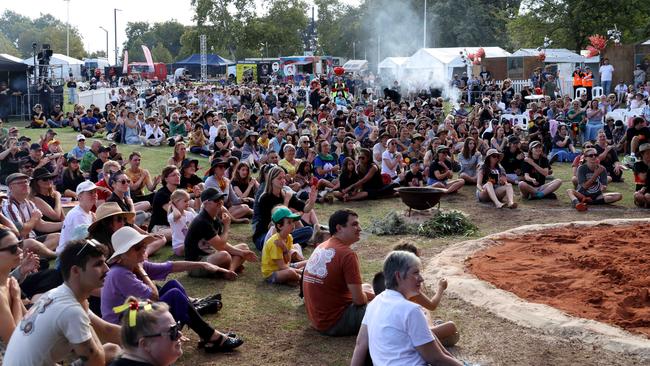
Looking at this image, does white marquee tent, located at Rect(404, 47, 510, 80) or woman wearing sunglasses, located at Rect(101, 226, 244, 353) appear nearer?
woman wearing sunglasses, located at Rect(101, 226, 244, 353)

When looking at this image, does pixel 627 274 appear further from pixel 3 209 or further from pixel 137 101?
pixel 137 101

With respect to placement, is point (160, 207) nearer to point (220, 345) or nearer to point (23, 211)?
point (23, 211)

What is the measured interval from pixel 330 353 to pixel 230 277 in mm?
2607

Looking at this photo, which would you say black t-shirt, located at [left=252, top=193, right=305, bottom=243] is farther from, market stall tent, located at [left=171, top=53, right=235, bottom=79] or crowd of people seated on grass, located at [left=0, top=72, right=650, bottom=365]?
market stall tent, located at [left=171, top=53, right=235, bottom=79]

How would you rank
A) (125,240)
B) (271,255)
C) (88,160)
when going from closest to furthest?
1. (125,240)
2. (271,255)
3. (88,160)

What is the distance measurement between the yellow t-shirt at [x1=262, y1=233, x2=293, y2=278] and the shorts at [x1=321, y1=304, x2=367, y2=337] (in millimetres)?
1795

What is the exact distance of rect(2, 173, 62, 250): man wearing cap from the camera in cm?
934

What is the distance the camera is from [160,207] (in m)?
11.0

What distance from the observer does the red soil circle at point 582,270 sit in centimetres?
753

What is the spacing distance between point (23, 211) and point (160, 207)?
200cm

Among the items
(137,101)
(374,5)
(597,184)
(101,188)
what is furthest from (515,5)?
(101,188)

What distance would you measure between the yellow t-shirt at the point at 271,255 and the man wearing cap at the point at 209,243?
1.10ft

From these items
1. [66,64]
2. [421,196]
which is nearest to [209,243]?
[421,196]

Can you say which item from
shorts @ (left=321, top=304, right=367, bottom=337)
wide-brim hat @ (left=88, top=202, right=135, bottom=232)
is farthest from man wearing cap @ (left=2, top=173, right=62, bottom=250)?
shorts @ (left=321, top=304, right=367, bottom=337)
